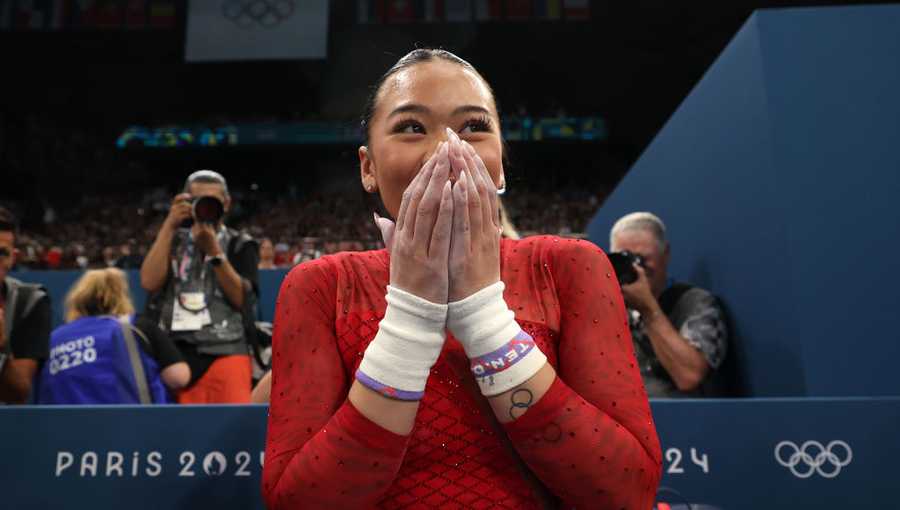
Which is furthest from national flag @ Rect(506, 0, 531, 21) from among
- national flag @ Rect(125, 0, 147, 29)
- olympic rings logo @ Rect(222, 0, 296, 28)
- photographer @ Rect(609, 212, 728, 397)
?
photographer @ Rect(609, 212, 728, 397)

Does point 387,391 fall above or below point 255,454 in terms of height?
above

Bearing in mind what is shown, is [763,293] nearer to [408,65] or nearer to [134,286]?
[408,65]

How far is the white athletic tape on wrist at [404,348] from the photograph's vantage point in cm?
74

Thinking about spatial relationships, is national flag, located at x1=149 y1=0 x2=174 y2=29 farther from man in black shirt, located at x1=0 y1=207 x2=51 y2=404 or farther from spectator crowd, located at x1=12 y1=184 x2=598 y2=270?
man in black shirt, located at x1=0 y1=207 x2=51 y2=404

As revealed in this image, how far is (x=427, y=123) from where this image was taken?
903 millimetres

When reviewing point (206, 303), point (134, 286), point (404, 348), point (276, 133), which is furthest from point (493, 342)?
point (276, 133)

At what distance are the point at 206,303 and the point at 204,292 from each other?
0.04 meters

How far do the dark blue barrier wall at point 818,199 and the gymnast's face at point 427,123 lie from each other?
1357 mm

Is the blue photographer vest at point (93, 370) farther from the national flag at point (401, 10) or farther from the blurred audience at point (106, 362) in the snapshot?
the national flag at point (401, 10)

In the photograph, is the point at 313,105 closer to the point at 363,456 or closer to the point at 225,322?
the point at 225,322

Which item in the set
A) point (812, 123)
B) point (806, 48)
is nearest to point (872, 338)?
point (812, 123)

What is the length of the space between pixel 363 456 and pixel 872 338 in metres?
1.67

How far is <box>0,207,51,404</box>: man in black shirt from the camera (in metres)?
1.98

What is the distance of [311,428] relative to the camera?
80 cm
